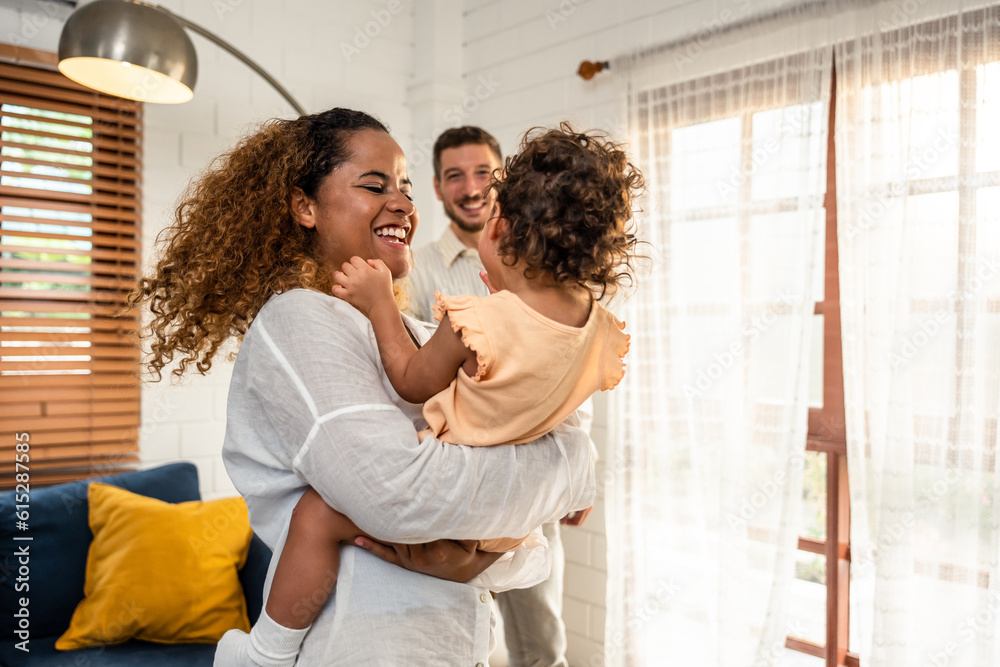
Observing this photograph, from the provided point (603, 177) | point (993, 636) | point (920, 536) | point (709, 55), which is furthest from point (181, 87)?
point (993, 636)

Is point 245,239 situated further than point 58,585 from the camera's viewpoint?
No

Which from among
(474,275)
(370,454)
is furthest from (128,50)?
(370,454)

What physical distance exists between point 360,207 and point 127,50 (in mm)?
1213

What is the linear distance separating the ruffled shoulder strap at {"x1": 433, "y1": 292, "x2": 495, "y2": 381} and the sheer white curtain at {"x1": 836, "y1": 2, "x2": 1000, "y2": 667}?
1.65m

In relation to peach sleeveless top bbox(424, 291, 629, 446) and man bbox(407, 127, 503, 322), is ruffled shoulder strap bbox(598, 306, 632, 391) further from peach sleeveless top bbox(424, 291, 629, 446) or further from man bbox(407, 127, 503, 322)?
man bbox(407, 127, 503, 322)

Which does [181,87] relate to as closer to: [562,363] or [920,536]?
[562,363]

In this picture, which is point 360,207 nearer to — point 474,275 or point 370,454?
point 370,454

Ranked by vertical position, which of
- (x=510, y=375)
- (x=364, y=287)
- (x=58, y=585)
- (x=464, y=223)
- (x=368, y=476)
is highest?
(x=464, y=223)

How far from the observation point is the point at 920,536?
7.06 feet

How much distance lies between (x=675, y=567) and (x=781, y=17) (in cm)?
195

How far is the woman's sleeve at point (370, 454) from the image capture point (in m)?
0.91

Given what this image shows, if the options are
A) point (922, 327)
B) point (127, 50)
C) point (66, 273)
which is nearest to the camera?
point (127, 50)

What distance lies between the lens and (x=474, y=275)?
2549 mm

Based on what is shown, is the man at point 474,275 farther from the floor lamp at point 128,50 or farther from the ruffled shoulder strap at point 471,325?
the ruffled shoulder strap at point 471,325
